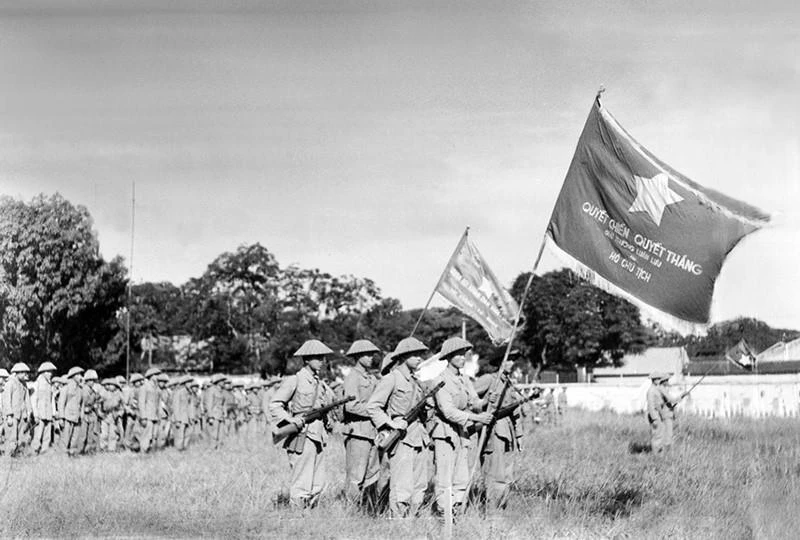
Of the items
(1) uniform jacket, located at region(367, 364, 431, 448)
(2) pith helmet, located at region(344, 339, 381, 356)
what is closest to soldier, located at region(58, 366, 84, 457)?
(2) pith helmet, located at region(344, 339, 381, 356)

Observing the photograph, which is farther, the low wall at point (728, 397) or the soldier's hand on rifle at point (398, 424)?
the low wall at point (728, 397)

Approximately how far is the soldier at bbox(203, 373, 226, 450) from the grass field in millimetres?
6627

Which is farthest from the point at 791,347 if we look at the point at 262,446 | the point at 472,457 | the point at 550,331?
the point at 472,457

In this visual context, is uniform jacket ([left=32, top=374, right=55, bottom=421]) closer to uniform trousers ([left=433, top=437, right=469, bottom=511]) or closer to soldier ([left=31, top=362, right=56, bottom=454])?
soldier ([left=31, top=362, right=56, bottom=454])

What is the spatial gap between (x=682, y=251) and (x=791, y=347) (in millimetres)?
51601

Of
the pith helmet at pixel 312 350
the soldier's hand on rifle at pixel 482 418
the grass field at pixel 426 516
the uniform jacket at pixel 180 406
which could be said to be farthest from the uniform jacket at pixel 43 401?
the soldier's hand on rifle at pixel 482 418

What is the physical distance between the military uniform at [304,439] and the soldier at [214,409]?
14030 mm

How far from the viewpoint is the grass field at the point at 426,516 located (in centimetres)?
941

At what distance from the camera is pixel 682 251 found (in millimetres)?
9539

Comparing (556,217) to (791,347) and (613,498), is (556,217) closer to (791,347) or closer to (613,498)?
(613,498)

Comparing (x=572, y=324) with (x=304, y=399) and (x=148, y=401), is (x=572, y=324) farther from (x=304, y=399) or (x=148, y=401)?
(x=304, y=399)

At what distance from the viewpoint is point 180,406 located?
22141mm

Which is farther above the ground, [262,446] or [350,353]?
[350,353]

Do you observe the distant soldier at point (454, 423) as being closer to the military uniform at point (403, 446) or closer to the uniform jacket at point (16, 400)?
the military uniform at point (403, 446)
